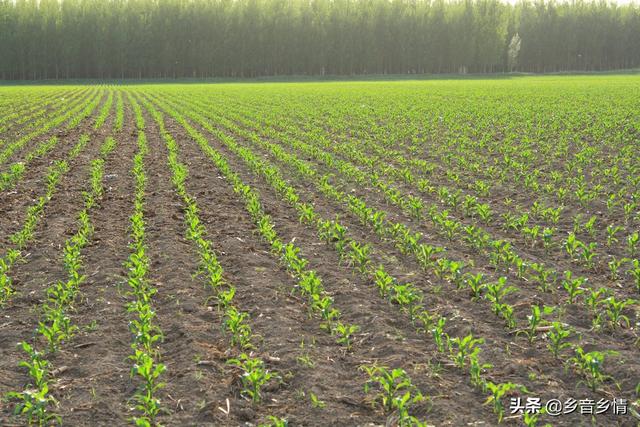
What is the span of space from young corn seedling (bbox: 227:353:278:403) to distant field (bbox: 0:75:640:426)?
0.07ft

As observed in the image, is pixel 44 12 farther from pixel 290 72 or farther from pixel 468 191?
pixel 468 191

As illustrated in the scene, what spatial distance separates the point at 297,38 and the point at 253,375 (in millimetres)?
101690

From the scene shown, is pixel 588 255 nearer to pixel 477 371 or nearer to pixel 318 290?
pixel 318 290

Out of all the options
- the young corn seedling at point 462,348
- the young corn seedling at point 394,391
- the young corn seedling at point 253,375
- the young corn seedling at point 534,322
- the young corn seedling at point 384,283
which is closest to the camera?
the young corn seedling at point 394,391

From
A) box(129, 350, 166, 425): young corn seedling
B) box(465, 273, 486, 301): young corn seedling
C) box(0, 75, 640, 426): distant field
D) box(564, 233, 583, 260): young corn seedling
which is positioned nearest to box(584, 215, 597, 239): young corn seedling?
box(0, 75, 640, 426): distant field

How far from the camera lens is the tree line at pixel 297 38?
94562 millimetres

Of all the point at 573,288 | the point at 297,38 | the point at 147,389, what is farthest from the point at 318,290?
the point at 297,38

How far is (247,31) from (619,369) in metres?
101

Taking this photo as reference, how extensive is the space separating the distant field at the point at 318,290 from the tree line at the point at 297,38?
279ft

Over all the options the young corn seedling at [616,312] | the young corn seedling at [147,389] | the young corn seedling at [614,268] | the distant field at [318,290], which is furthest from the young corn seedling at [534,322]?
the young corn seedling at [147,389]

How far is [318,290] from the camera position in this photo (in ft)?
22.2

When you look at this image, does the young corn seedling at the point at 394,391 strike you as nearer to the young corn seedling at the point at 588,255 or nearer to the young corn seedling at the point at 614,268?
the young corn seedling at the point at 614,268

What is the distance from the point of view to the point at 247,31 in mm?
101062

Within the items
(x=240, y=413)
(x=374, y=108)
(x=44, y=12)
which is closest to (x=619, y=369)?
(x=240, y=413)
